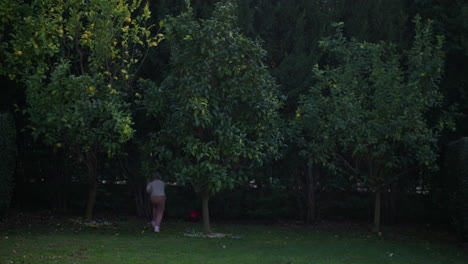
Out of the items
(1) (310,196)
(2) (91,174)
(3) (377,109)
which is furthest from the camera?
(1) (310,196)

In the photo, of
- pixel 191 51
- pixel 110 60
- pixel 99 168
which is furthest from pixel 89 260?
pixel 99 168

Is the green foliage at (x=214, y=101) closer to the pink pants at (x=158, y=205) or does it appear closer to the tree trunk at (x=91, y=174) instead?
the pink pants at (x=158, y=205)

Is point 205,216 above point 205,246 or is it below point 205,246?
above

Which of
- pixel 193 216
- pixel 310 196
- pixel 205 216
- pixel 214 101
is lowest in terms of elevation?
pixel 193 216

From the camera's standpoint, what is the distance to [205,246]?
10.9 metres

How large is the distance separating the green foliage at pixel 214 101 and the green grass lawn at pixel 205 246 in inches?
60.0

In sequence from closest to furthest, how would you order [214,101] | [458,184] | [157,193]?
[458,184]
[214,101]
[157,193]

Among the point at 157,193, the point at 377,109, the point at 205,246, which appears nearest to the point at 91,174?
the point at 157,193

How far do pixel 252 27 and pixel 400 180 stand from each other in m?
6.14

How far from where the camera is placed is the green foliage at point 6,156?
13086mm

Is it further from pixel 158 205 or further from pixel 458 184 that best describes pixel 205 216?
pixel 458 184

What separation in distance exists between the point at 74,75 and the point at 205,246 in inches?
203

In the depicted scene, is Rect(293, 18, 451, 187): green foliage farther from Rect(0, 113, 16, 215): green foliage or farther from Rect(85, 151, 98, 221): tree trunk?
Rect(0, 113, 16, 215): green foliage

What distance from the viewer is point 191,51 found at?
12305 mm
